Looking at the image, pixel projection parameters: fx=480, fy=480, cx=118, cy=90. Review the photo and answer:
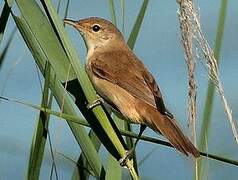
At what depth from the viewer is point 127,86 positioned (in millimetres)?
1804

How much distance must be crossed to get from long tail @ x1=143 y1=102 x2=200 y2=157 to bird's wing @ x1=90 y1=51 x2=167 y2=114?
0.11 ft

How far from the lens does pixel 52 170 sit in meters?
1.27

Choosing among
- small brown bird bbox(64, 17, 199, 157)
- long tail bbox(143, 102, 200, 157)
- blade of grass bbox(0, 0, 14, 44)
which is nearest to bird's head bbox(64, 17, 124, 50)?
small brown bird bbox(64, 17, 199, 157)

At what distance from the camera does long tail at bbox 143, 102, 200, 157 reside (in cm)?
132

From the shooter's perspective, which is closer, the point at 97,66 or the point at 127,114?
the point at 127,114

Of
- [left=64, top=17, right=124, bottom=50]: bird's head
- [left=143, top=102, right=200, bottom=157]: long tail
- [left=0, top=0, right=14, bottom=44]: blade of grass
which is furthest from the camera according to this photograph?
[left=64, top=17, right=124, bottom=50]: bird's head

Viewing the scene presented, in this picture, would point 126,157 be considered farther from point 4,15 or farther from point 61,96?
point 4,15

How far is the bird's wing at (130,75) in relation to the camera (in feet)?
5.74

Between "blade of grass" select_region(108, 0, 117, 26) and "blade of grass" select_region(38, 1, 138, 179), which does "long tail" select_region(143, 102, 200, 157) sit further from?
"blade of grass" select_region(108, 0, 117, 26)

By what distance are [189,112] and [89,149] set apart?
0.86 ft

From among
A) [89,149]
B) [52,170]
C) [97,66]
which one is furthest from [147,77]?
[89,149]

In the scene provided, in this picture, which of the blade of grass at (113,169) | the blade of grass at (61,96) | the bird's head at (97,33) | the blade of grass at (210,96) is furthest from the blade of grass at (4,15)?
the bird's head at (97,33)

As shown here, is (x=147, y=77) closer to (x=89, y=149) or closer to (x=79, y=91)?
(x=79, y=91)

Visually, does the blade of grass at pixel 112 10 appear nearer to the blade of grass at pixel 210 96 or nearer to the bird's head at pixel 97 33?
the blade of grass at pixel 210 96
